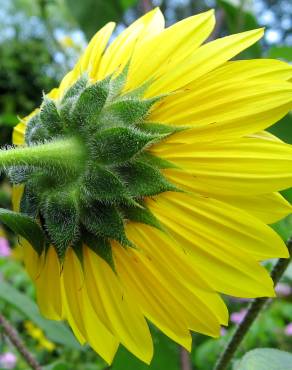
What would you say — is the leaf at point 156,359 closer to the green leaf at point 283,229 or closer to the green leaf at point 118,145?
the green leaf at point 283,229

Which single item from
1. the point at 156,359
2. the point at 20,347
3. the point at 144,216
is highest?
the point at 144,216

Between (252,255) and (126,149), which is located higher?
(126,149)

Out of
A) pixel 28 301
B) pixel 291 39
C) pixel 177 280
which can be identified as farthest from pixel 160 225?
pixel 291 39

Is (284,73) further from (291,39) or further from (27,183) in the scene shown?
(291,39)

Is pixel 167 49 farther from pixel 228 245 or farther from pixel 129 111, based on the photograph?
pixel 228 245

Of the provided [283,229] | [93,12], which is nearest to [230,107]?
[283,229]

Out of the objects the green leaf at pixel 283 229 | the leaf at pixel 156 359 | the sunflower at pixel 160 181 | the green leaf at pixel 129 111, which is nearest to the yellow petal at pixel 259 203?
the sunflower at pixel 160 181
